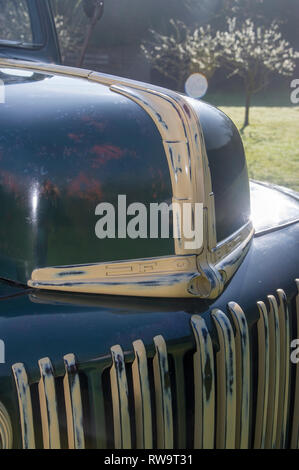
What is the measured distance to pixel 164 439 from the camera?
126cm

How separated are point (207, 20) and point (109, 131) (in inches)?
854

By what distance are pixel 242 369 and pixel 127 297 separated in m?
0.34

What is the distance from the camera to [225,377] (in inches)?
50.9

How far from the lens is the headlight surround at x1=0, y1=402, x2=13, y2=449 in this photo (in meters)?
1.17

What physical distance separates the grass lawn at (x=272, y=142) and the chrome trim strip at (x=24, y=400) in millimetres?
6111

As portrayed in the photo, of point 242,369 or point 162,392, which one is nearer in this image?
point 162,392

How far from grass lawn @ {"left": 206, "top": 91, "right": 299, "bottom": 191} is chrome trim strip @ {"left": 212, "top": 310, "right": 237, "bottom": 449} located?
19.1 feet

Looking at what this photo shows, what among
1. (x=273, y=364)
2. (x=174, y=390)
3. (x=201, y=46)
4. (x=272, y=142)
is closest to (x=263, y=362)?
(x=273, y=364)

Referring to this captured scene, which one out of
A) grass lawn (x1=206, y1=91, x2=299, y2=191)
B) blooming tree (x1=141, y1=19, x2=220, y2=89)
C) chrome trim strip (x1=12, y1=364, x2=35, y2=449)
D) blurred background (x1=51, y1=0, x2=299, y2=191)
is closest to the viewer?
chrome trim strip (x1=12, y1=364, x2=35, y2=449)

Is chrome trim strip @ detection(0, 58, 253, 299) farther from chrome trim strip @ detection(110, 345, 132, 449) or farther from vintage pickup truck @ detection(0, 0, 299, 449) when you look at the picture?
chrome trim strip @ detection(110, 345, 132, 449)

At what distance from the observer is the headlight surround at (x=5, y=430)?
1.17 meters

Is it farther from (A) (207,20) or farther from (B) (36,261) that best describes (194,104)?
(A) (207,20)

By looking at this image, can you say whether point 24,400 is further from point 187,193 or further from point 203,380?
point 187,193

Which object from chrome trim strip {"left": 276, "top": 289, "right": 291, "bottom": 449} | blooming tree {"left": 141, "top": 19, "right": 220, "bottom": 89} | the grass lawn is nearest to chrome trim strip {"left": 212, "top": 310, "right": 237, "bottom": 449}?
chrome trim strip {"left": 276, "top": 289, "right": 291, "bottom": 449}
